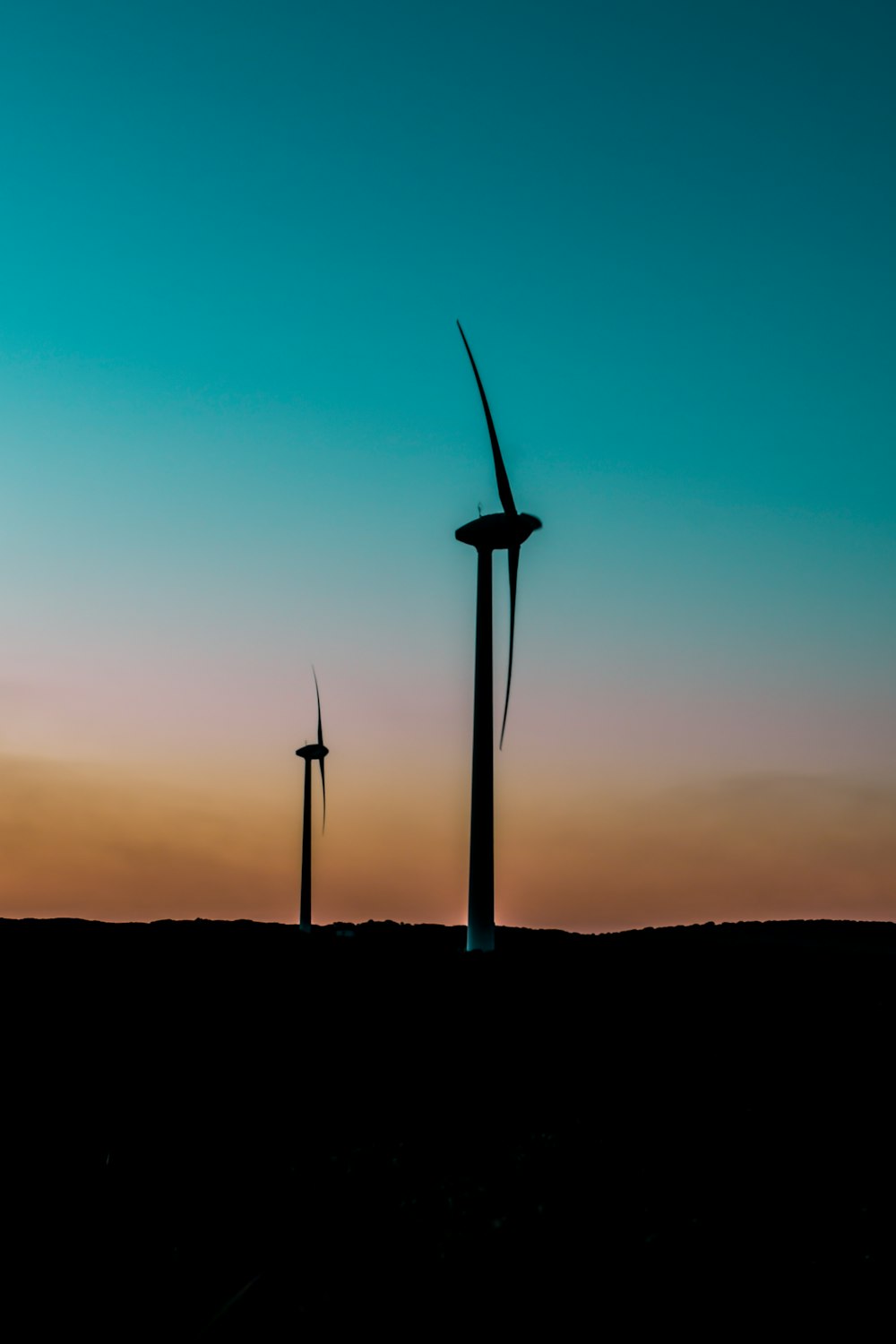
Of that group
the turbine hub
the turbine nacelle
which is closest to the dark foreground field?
the turbine hub

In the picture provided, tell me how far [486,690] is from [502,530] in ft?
22.2

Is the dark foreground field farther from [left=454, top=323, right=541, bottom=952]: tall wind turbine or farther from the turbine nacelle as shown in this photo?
the turbine nacelle

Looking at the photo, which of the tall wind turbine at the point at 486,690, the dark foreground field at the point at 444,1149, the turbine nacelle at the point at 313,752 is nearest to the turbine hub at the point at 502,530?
the tall wind turbine at the point at 486,690

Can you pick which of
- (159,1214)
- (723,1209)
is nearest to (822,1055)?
(723,1209)

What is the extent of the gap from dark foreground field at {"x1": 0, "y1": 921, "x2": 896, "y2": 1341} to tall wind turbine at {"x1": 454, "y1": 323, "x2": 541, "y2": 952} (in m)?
3.44

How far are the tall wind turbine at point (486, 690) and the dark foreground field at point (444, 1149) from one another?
3436mm

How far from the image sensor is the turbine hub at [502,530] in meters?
43.9

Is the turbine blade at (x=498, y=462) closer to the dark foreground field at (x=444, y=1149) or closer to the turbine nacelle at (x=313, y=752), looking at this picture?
the dark foreground field at (x=444, y=1149)

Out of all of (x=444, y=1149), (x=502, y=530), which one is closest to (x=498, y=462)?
(x=502, y=530)

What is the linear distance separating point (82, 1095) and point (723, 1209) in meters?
13.7

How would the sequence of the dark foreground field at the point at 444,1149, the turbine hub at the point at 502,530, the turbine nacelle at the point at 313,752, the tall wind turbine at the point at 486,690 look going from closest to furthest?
the dark foreground field at the point at 444,1149
the tall wind turbine at the point at 486,690
the turbine hub at the point at 502,530
the turbine nacelle at the point at 313,752

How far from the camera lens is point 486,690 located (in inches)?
1665

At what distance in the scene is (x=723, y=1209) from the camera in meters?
17.6

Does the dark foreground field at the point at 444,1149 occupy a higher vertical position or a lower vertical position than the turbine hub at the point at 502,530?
lower
